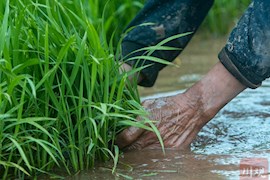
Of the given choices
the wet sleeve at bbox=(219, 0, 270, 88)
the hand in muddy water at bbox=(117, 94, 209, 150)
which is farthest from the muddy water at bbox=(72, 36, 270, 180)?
the wet sleeve at bbox=(219, 0, 270, 88)

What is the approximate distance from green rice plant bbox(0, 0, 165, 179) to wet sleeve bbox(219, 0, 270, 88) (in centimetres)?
42

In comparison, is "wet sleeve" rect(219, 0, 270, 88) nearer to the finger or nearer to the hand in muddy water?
the hand in muddy water

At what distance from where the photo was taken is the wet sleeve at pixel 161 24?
3.08 meters

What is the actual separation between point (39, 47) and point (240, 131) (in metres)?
0.94

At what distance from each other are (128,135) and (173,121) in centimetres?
20

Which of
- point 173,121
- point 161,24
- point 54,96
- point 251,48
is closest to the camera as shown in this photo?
point 54,96

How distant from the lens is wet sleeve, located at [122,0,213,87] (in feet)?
10.1

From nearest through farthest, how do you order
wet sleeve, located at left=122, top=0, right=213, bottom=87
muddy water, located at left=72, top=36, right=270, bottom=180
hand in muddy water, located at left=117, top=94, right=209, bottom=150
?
muddy water, located at left=72, top=36, right=270, bottom=180 < hand in muddy water, located at left=117, top=94, right=209, bottom=150 < wet sleeve, located at left=122, top=0, right=213, bottom=87

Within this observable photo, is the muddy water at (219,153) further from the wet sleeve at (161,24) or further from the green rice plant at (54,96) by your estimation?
the wet sleeve at (161,24)

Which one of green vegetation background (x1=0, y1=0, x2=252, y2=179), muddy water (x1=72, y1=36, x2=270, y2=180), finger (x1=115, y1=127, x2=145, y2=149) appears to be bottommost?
muddy water (x1=72, y1=36, x2=270, y2=180)

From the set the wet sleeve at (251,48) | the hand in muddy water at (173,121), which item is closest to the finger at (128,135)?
the hand in muddy water at (173,121)

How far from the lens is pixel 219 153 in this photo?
2621 mm

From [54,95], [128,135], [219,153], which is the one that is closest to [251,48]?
[219,153]

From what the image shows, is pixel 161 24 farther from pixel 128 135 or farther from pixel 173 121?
pixel 128 135
